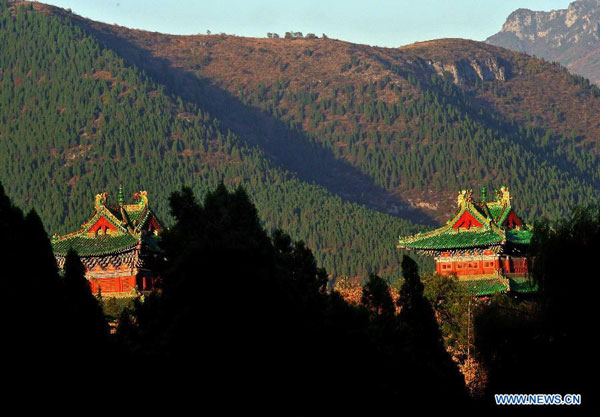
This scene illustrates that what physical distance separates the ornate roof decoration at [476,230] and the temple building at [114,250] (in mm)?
17938

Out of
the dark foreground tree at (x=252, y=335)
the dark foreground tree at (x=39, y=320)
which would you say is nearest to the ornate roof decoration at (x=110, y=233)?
the dark foreground tree at (x=252, y=335)

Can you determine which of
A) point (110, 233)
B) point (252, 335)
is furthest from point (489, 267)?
point (252, 335)

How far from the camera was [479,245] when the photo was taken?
9144cm

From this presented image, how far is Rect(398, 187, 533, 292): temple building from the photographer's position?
299 feet

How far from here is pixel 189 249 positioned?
44688 millimetres

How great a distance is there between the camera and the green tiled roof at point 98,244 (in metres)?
88.4

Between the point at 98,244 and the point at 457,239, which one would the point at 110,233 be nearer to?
the point at 98,244

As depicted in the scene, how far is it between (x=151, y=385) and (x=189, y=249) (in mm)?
4852

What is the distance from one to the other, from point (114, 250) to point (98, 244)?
6.56 ft

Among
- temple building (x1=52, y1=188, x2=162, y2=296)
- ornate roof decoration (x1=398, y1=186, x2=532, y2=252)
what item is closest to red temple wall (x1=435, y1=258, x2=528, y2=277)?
ornate roof decoration (x1=398, y1=186, x2=532, y2=252)

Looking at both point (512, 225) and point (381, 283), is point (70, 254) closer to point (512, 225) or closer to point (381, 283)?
point (381, 283)

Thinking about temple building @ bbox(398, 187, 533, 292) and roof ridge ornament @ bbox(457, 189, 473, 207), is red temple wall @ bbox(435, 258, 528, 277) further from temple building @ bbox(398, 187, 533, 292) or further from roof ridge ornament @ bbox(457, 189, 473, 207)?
roof ridge ornament @ bbox(457, 189, 473, 207)

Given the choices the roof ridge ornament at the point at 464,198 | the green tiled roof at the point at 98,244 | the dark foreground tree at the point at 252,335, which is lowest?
the dark foreground tree at the point at 252,335

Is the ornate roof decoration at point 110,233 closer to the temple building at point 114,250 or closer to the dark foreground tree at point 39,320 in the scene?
the temple building at point 114,250
